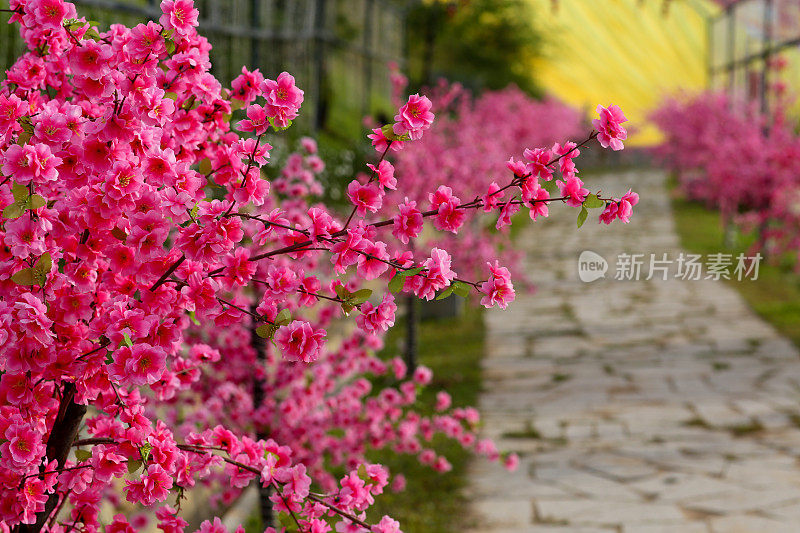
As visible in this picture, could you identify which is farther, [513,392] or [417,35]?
[417,35]

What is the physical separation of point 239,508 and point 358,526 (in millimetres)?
3381

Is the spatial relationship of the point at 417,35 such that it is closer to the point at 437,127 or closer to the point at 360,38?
the point at 360,38

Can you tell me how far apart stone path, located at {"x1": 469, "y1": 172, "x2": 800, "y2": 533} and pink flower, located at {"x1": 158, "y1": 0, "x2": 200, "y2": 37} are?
377 cm

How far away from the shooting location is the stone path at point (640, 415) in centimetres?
533

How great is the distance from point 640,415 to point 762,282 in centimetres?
636

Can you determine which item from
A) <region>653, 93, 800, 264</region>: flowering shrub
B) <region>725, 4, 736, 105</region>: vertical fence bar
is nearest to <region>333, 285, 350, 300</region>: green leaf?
<region>653, 93, 800, 264</region>: flowering shrub

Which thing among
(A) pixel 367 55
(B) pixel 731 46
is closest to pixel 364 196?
(A) pixel 367 55

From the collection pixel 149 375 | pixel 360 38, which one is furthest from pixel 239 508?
pixel 360 38

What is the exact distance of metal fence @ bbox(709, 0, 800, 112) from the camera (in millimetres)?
15141

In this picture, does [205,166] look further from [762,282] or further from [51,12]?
[762,282]

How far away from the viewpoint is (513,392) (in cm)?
796

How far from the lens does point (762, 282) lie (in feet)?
41.3

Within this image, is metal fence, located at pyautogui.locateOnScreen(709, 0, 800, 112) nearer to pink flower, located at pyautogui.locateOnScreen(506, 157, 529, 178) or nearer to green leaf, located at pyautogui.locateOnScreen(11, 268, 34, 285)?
pink flower, located at pyautogui.locateOnScreen(506, 157, 529, 178)

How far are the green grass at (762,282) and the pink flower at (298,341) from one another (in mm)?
8196
